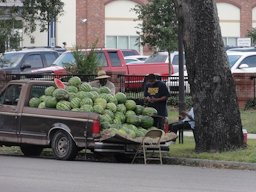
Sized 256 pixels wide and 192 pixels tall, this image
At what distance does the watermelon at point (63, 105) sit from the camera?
1555cm

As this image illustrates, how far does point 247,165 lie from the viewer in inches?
562

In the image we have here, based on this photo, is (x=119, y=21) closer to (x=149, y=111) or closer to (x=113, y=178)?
(x=149, y=111)

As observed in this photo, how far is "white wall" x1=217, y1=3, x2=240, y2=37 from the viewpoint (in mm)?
58312

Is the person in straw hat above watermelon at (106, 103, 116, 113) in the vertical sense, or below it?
above

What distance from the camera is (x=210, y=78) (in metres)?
15.5

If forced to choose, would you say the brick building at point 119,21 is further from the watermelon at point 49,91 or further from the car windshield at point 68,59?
the watermelon at point 49,91

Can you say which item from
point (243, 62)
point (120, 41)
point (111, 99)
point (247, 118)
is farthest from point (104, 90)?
point (120, 41)

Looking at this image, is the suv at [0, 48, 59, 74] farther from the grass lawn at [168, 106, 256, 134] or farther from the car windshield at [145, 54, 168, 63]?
the grass lawn at [168, 106, 256, 134]

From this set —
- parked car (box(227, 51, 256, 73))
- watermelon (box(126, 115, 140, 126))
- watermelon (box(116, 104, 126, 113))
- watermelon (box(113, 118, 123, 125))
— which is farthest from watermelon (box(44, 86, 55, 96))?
parked car (box(227, 51, 256, 73))

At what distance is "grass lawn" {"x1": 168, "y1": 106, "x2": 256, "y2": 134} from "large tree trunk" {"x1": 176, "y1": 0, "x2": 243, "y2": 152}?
474cm

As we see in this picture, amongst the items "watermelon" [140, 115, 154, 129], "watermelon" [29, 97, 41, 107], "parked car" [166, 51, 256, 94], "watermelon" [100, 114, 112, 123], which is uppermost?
"parked car" [166, 51, 256, 94]

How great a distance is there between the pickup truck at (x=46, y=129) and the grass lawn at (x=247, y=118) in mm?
5743

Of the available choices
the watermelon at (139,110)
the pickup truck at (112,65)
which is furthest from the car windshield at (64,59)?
the watermelon at (139,110)

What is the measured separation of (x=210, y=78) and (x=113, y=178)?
4.01 metres
